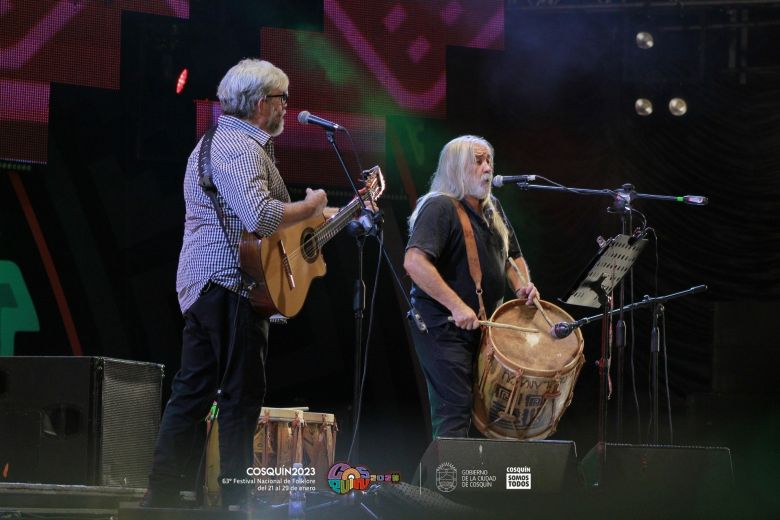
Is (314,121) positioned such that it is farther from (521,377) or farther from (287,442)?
(287,442)

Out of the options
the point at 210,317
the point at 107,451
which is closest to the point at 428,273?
the point at 210,317

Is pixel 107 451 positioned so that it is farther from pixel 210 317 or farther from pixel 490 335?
pixel 490 335

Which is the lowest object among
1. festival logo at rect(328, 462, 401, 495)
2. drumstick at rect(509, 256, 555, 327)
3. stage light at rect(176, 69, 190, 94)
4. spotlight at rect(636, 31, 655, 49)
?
festival logo at rect(328, 462, 401, 495)

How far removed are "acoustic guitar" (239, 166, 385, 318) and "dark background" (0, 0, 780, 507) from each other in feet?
9.99

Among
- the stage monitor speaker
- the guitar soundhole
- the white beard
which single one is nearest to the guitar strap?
the guitar soundhole

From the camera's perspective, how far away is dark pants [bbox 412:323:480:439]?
463 centimetres

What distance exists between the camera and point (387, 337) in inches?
313

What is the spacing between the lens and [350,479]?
380 centimetres

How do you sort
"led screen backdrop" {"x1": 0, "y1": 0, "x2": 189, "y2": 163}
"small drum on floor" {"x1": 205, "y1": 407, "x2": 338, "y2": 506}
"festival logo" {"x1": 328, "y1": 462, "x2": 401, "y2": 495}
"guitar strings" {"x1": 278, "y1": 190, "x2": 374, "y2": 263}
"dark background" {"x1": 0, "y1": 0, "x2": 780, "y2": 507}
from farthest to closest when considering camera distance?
"dark background" {"x1": 0, "y1": 0, "x2": 780, "y2": 507} → "led screen backdrop" {"x1": 0, "y1": 0, "x2": 189, "y2": 163} → "small drum on floor" {"x1": 205, "y1": 407, "x2": 338, "y2": 506} → "guitar strings" {"x1": 278, "y1": 190, "x2": 374, "y2": 263} → "festival logo" {"x1": 328, "y1": 462, "x2": 401, "y2": 495}

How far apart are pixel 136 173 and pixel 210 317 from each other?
12.0 feet

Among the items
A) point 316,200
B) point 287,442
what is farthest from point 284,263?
point 287,442

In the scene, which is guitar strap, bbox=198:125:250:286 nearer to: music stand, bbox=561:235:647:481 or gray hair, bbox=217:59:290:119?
gray hair, bbox=217:59:290:119

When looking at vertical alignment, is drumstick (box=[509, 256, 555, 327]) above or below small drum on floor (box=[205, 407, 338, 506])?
above

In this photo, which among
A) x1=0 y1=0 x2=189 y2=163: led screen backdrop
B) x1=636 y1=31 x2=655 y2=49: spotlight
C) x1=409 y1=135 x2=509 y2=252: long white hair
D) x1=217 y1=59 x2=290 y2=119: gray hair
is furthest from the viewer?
x1=636 y1=31 x2=655 y2=49: spotlight
